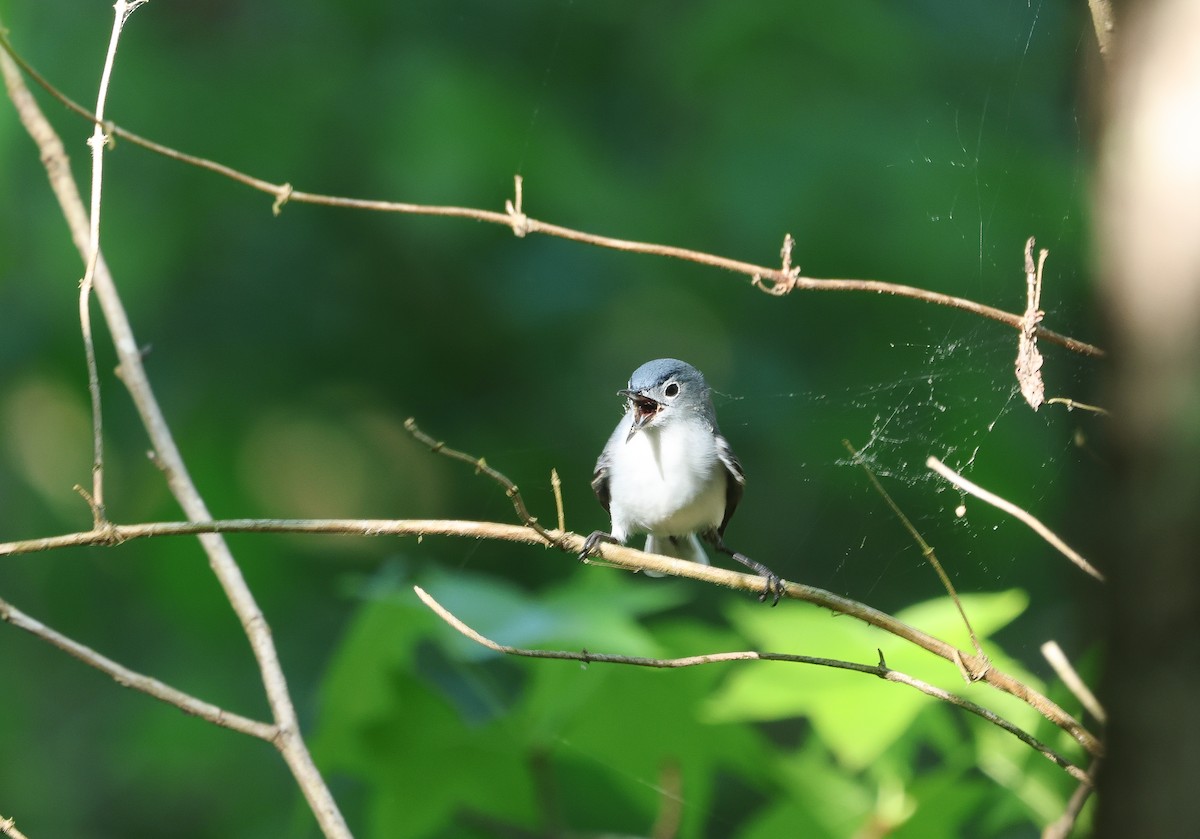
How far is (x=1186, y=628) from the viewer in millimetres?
658

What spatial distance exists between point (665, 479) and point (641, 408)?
153mm

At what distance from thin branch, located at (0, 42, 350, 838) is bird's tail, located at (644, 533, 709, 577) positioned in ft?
3.65

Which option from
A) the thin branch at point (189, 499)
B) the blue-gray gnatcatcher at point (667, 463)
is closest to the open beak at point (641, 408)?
the blue-gray gnatcatcher at point (667, 463)

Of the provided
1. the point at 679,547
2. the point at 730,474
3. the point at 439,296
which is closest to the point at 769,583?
the point at 730,474

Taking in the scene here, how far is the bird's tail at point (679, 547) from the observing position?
2715 millimetres

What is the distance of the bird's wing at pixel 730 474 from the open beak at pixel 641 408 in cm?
21

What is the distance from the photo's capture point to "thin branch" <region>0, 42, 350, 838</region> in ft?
5.00

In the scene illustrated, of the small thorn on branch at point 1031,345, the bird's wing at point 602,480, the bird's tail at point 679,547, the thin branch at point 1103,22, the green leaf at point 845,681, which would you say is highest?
the thin branch at point 1103,22

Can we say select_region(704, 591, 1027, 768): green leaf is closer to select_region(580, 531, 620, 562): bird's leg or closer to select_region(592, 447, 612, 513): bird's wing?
select_region(580, 531, 620, 562): bird's leg

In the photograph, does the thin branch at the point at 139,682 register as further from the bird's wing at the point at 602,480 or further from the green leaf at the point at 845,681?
the bird's wing at the point at 602,480

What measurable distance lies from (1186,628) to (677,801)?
58.6 inches

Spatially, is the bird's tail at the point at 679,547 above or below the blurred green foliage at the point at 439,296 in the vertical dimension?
below

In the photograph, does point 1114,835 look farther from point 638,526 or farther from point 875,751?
point 638,526

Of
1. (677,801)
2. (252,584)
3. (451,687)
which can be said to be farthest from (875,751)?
(252,584)
